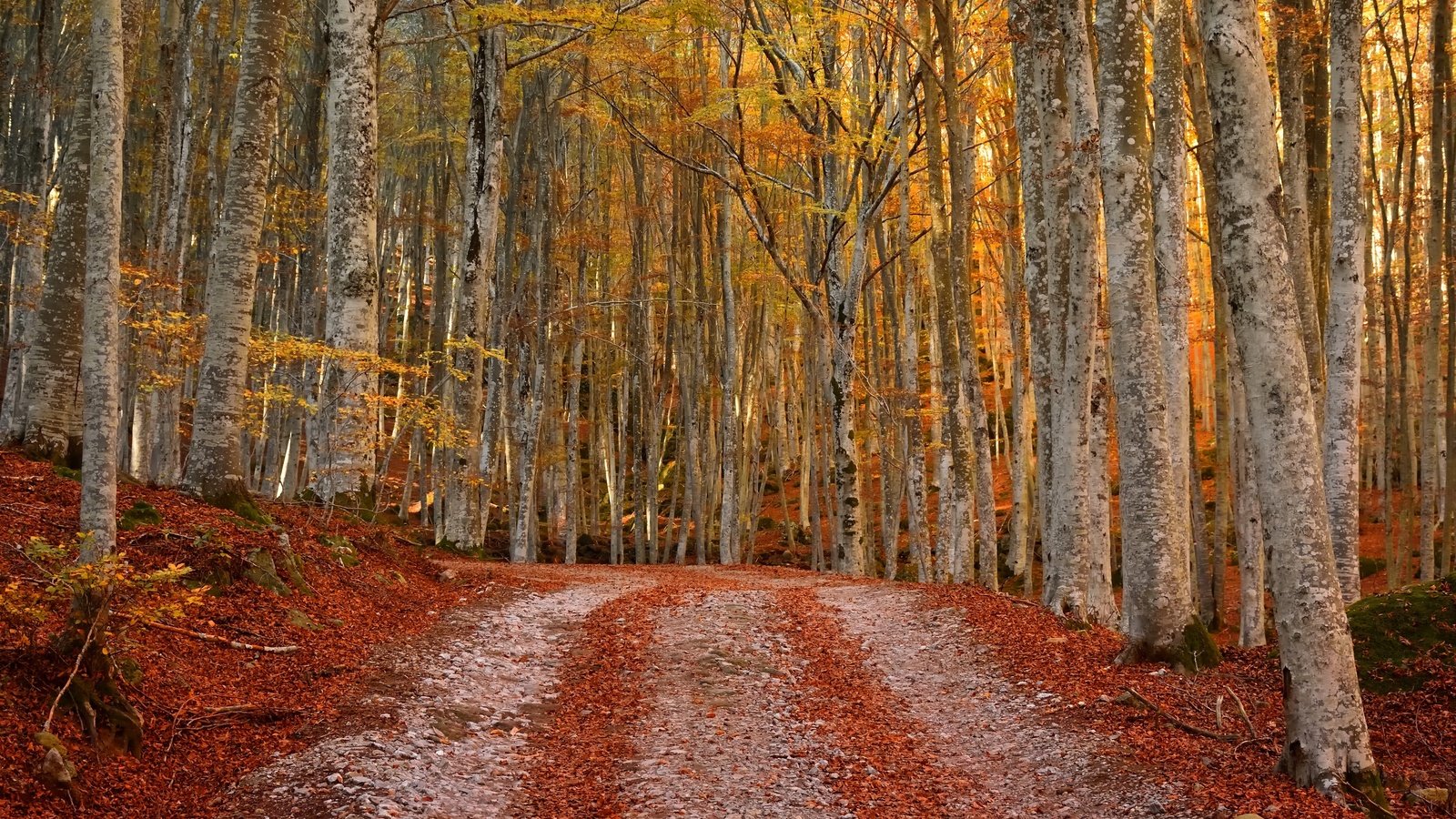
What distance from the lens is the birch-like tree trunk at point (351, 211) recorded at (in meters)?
11.0

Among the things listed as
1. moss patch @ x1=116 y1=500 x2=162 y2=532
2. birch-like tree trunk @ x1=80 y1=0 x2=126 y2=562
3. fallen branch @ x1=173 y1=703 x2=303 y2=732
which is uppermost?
birch-like tree trunk @ x1=80 y1=0 x2=126 y2=562

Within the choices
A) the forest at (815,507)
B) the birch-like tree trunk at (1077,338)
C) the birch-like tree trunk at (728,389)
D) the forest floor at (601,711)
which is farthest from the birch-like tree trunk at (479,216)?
the birch-like tree trunk at (1077,338)

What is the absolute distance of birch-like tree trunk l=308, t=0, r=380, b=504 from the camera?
11.0 meters

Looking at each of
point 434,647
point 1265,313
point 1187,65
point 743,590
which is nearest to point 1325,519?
point 1265,313

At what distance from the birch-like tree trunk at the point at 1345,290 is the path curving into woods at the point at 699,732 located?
3.68m

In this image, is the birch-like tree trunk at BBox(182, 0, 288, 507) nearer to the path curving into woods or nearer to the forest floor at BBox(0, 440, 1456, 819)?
the forest floor at BBox(0, 440, 1456, 819)

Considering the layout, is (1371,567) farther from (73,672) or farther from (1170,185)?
(73,672)

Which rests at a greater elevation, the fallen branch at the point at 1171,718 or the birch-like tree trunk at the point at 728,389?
the birch-like tree trunk at the point at 728,389

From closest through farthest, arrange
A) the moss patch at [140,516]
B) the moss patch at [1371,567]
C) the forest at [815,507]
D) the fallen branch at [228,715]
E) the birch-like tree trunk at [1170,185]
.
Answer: the forest at [815,507] → the fallen branch at [228,715] → the moss patch at [140,516] → the birch-like tree trunk at [1170,185] → the moss patch at [1371,567]

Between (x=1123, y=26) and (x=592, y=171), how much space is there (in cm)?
2233

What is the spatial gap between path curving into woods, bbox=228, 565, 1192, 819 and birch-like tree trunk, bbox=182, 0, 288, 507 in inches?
108

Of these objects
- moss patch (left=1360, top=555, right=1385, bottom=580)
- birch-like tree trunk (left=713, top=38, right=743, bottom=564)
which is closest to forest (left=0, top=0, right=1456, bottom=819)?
birch-like tree trunk (left=713, top=38, right=743, bottom=564)

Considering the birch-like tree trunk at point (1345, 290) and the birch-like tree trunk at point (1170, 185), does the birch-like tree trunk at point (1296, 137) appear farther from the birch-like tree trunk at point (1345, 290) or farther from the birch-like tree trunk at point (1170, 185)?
the birch-like tree trunk at point (1170, 185)

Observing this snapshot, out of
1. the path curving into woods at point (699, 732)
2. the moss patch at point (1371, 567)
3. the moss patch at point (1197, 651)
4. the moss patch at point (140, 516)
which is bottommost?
the moss patch at point (1371, 567)
